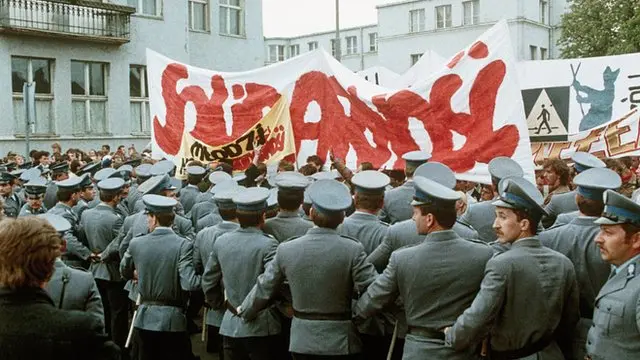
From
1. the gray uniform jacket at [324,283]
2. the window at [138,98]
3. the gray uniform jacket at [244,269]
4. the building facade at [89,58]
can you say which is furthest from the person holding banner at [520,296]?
the window at [138,98]

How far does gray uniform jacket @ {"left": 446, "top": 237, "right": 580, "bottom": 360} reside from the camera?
162 inches

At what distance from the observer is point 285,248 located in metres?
5.03

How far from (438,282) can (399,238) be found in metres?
1.05

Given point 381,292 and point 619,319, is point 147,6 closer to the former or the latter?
point 381,292

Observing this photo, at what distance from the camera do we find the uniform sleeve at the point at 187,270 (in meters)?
5.93

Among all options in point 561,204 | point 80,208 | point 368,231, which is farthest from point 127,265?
point 561,204

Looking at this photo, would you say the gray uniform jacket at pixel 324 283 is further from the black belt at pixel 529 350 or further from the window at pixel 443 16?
the window at pixel 443 16

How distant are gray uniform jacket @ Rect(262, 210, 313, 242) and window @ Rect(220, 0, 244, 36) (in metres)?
21.4

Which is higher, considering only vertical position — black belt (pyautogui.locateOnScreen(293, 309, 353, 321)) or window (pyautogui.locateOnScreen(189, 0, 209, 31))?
window (pyautogui.locateOnScreen(189, 0, 209, 31))

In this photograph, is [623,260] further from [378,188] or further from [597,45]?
[597,45]

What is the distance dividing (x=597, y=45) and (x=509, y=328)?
3183cm

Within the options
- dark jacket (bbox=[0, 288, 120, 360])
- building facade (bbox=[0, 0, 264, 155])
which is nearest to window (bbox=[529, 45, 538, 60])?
building facade (bbox=[0, 0, 264, 155])

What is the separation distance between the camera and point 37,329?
302 cm

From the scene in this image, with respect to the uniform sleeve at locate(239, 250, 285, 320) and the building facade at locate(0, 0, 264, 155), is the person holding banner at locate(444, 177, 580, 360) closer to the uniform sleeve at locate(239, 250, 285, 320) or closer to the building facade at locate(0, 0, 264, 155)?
the uniform sleeve at locate(239, 250, 285, 320)
